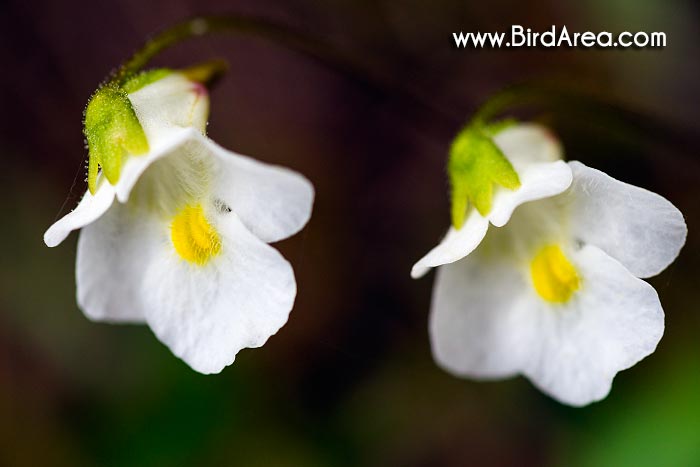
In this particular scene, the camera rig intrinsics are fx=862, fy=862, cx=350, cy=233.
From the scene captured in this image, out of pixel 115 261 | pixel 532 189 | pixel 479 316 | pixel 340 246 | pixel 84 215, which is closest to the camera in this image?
pixel 84 215

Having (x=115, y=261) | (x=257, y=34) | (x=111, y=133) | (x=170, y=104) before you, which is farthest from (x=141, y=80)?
(x=257, y=34)

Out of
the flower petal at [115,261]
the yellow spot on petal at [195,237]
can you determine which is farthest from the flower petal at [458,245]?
the flower petal at [115,261]

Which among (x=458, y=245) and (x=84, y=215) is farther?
(x=458, y=245)

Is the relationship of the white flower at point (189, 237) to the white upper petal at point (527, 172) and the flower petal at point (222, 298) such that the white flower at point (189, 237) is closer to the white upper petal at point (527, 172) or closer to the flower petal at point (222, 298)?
the flower petal at point (222, 298)

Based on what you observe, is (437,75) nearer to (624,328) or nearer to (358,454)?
(358,454)

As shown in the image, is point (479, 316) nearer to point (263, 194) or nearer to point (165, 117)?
point (263, 194)

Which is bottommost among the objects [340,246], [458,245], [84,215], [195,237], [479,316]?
[340,246]
